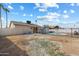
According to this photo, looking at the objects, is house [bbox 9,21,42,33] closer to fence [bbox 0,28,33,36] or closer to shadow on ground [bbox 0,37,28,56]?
fence [bbox 0,28,33,36]

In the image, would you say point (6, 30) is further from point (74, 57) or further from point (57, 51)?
point (74, 57)

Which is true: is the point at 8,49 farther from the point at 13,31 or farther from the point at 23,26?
the point at 23,26

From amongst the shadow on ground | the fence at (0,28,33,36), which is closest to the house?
the fence at (0,28,33,36)

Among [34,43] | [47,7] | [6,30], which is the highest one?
[47,7]

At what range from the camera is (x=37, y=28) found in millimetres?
3125

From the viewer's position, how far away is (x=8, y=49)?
10.1 ft

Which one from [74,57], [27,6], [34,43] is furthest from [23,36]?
[74,57]

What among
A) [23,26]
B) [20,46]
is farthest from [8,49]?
[23,26]

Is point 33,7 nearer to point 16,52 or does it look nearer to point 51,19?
point 51,19

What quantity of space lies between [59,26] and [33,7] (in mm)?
461

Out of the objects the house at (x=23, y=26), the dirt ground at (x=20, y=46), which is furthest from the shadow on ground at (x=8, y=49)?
the house at (x=23, y=26)

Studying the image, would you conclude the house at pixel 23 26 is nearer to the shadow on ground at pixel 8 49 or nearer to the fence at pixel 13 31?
the fence at pixel 13 31

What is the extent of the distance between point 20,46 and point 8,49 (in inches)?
6.9

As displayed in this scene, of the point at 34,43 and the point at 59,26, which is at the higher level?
the point at 59,26
